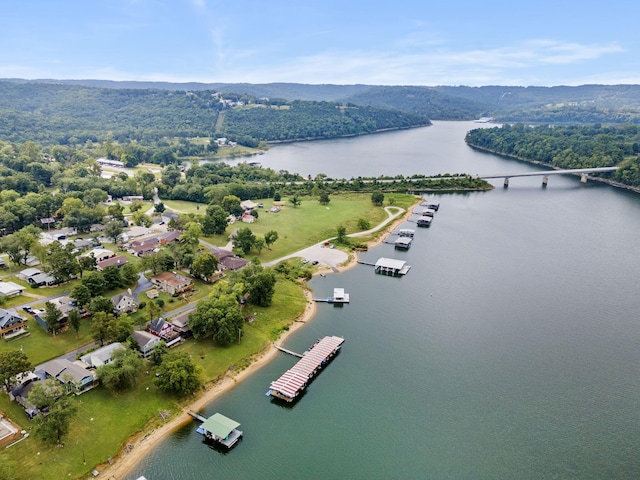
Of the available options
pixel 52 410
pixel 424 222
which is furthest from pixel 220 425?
pixel 424 222

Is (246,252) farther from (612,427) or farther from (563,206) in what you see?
(563,206)

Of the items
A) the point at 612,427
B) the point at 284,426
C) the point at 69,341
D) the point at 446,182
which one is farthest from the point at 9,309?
the point at 446,182

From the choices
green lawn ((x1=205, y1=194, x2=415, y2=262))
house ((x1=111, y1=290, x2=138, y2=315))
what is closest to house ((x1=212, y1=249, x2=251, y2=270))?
green lawn ((x1=205, y1=194, x2=415, y2=262))

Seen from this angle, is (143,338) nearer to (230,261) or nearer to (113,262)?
(230,261)

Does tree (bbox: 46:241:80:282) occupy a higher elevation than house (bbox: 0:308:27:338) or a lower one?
higher

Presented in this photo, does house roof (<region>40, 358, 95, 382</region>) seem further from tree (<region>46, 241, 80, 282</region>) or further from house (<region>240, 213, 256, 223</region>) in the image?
house (<region>240, 213, 256, 223</region>)

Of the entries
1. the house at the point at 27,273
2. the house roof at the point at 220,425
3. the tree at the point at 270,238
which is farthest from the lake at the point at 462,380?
the house at the point at 27,273
